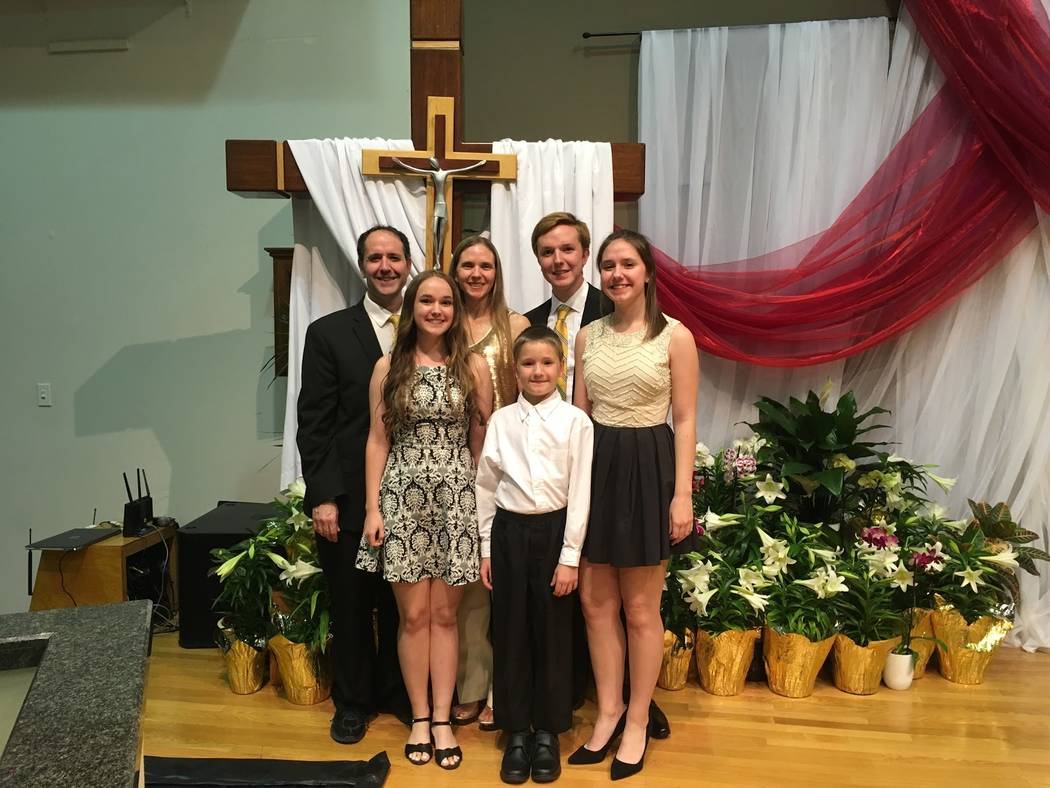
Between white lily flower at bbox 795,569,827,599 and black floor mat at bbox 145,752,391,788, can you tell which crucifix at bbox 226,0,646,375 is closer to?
white lily flower at bbox 795,569,827,599

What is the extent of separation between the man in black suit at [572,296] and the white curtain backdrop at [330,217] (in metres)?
0.63

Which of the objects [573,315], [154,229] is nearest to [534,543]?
[573,315]

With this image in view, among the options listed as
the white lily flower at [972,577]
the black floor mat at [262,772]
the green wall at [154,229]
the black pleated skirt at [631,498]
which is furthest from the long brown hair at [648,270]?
the green wall at [154,229]

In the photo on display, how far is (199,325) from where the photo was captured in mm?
3518

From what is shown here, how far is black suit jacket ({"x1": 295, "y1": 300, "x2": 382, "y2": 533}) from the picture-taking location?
213cm

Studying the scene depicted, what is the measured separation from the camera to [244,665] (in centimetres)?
245

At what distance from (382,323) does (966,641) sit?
7.39 feet

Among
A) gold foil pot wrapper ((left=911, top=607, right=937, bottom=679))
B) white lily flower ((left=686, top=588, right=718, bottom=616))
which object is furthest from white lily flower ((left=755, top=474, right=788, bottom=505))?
gold foil pot wrapper ((left=911, top=607, right=937, bottom=679))

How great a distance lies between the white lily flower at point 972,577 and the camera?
97.3 inches

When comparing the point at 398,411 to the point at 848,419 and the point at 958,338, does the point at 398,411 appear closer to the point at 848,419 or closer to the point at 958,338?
the point at 848,419

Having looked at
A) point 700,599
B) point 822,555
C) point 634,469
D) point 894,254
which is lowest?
point 700,599

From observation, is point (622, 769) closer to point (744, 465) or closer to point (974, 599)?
point (744, 465)

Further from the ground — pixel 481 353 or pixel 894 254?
pixel 894 254

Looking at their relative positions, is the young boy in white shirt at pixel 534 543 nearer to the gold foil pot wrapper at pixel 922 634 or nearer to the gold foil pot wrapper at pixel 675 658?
the gold foil pot wrapper at pixel 675 658
